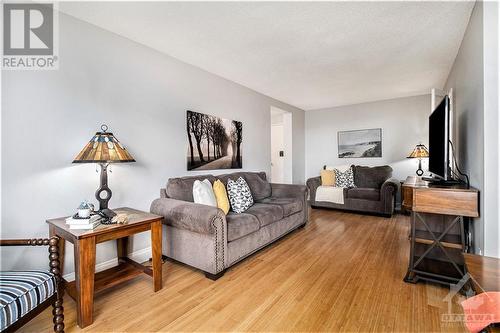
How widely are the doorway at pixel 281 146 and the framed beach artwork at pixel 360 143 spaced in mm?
1258

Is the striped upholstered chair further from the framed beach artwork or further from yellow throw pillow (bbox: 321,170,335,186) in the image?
the framed beach artwork

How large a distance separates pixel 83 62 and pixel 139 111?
62 centimetres

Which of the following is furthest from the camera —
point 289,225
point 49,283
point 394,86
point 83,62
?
point 394,86

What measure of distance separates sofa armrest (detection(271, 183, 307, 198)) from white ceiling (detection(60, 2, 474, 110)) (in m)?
1.71

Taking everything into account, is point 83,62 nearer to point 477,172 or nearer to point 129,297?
point 129,297

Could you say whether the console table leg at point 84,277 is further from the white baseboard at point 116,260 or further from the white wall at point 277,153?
the white wall at point 277,153

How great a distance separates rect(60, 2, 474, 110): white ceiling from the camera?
197cm

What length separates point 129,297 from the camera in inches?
74.1

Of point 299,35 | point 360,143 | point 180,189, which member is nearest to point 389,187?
point 360,143

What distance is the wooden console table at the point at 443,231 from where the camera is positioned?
1776mm

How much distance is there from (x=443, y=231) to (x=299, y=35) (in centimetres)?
226

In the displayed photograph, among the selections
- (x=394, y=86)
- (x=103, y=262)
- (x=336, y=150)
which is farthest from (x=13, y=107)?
(x=336, y=150)

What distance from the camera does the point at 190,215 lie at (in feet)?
7.09

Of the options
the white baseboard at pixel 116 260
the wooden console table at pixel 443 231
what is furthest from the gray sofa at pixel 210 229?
the wooden console table at pixel 443 231
